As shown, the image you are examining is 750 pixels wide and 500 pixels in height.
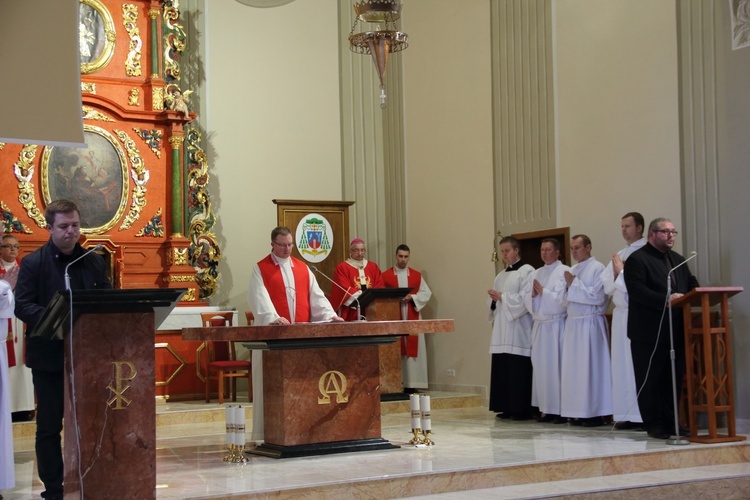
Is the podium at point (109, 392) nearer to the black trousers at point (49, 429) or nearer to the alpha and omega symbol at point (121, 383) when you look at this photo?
the alpha and omega symbol at point (121, 383)

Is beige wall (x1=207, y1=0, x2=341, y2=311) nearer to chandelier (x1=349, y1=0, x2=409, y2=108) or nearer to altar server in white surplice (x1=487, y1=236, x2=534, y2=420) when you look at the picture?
chandelier (x1=349, y1=0, x2=409, y2=108)

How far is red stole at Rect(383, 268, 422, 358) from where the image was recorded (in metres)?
10.5

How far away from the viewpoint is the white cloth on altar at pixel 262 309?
22.7 ft

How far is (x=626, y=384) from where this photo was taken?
7.55 metres

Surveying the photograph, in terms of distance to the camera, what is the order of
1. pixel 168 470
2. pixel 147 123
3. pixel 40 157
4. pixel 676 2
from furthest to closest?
pixel 147 123 → pixel 40 157 → pixel 676 2 → pixel 168 470

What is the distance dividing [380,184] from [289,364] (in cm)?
636

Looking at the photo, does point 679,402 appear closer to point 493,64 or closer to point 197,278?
point 493,64

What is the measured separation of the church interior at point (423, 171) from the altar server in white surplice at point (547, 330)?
0.32 meters

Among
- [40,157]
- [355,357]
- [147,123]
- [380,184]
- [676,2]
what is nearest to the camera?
[355,357]

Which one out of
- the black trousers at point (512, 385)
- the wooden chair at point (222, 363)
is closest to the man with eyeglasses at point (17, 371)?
the wooden chair at point (222, 363)

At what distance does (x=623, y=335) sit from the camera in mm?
7590

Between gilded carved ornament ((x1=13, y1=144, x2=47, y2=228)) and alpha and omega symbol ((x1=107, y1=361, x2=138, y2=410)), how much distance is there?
5.70 meters

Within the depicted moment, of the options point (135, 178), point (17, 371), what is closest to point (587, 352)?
point (17, 371)

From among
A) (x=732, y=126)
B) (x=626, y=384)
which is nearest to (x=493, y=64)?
(x=732, y=126)
